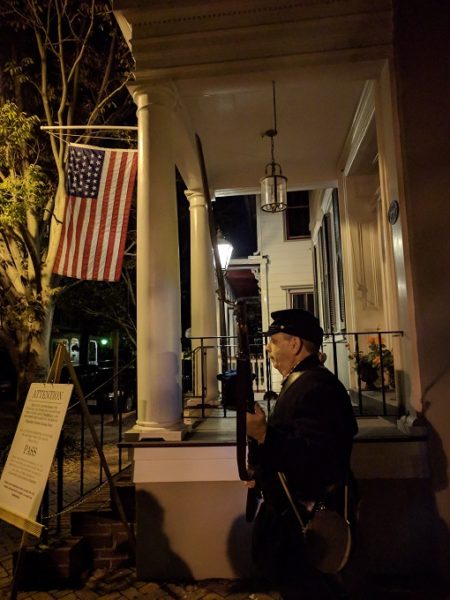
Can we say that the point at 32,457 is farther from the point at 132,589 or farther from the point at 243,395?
the point at 243,395

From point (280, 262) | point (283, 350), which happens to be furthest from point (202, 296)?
point (280, 262)

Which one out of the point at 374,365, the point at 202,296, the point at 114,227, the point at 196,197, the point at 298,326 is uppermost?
the point at 196,197

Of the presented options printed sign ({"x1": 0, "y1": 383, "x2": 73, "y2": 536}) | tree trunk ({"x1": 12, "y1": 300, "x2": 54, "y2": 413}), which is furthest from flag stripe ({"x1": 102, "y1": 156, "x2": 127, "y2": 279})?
tree trunk ({"x1": 12, "y1": 300, "x2": 54, "y2": 413})

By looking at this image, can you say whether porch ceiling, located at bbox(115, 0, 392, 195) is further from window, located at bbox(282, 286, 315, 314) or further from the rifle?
window, located at bbox(282, 286, 315, 314)

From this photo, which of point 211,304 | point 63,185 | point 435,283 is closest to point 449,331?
point 435,283

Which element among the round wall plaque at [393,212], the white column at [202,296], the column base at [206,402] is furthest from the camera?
the white column at [202,296]

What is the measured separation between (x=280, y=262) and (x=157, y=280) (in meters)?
8.70

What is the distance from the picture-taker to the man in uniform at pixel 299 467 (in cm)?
Answer: 192

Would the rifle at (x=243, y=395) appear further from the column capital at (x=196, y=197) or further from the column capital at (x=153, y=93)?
the column capital at (x=196, y=197)

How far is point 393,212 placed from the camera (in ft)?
12.3

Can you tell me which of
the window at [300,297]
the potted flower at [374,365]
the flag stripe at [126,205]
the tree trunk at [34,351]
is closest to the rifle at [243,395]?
the flag stripe at [126,205]

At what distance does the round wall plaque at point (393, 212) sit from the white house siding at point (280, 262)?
814cm

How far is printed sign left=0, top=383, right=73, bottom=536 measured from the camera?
113 inches

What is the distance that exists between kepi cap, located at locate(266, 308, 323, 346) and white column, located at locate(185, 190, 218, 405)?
411 centimetres
